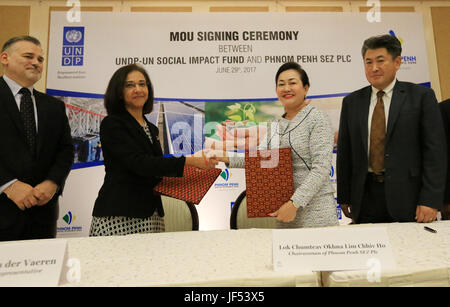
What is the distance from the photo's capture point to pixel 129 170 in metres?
1.60

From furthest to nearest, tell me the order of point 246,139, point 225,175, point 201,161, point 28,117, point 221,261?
point 225,175 < point 246,139 < point 28,117 < point 201,161 < point 221,261

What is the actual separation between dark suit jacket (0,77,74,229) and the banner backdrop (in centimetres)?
144

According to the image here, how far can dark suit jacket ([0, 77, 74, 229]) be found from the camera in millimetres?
1721

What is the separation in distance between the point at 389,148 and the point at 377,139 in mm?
84

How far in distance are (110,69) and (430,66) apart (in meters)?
3.59

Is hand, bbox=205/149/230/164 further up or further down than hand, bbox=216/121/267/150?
further down

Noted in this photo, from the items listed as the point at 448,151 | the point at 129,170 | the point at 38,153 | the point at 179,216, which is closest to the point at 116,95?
the point at 129,170

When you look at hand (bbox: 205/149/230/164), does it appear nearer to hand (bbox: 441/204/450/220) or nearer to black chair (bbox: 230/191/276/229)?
black chair (bbox: 230/191/276/229)

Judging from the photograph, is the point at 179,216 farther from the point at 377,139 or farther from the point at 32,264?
the point at 32,264

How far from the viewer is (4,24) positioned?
11.9 feet

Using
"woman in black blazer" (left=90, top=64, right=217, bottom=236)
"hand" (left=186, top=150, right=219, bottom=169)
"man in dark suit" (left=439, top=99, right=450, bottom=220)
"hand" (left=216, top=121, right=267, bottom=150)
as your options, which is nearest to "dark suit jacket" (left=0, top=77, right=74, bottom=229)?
"woman in black blazer" (left=90, top=64, right=217, bottom=236)

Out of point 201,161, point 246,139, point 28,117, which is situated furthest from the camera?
point 246,139

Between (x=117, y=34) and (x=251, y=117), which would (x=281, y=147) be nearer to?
(x=251, y=117)

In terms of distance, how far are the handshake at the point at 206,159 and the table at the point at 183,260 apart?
52 cm
